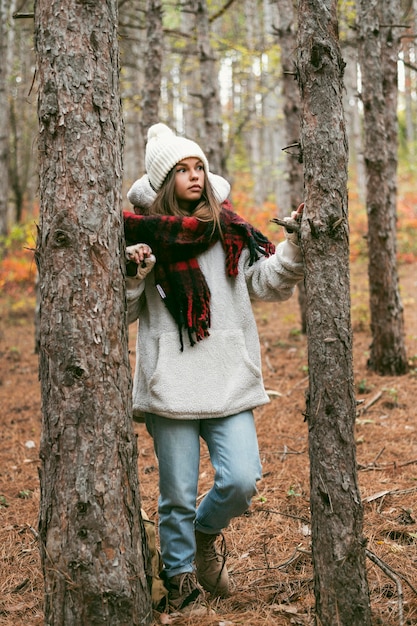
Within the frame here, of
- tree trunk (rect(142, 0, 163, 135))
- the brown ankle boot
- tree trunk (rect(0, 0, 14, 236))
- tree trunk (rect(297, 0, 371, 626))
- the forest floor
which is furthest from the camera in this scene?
tree trunk (rect(0, 0, 14, 236))

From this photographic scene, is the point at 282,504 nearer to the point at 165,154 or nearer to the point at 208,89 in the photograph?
the point at 165,154

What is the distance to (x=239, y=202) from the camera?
78.5ft

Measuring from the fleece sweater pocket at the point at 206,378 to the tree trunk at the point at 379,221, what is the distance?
4165 millimetres

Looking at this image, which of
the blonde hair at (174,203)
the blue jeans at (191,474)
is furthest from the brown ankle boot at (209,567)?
the blonde hair at (174,203)

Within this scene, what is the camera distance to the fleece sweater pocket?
303 centimetres

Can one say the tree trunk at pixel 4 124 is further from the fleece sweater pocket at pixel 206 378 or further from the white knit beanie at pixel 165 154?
the fleece sweater pocket at pixel 206 378

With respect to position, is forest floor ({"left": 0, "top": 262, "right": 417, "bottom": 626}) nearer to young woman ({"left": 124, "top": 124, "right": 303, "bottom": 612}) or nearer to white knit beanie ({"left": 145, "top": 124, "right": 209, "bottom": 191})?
young woman ({"left": 124, "top": 124, "right": 303, "bottom": 612})

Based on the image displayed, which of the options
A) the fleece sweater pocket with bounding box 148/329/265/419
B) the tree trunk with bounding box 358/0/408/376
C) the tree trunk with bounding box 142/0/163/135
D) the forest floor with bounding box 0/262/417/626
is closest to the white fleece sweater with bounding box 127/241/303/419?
the fleece sweater pocket with bounding box 148/329/265/419

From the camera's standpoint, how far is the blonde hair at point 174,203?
3162mm

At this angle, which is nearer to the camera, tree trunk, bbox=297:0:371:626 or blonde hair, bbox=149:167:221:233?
tree trunk, bbox=297:0:371:626

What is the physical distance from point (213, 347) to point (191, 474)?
66 cm

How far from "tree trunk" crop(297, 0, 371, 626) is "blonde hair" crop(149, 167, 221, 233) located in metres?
0.68

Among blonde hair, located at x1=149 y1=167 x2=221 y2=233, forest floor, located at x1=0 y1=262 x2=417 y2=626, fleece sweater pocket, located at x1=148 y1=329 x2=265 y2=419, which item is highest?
blonde hair, located at x1=149 y1=167 x2=221 y2=233

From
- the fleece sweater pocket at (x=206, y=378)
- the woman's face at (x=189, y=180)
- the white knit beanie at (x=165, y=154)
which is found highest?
the white knit beanie at (x=165, y=154)
